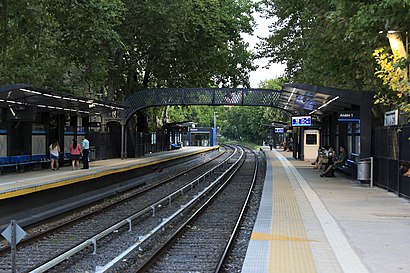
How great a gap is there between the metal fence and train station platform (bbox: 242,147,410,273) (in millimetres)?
426

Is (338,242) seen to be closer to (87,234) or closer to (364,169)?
(87,234)

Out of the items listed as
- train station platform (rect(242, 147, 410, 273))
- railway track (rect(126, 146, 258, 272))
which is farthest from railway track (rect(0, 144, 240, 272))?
train station platform (rect(242, 147, 410, 273))

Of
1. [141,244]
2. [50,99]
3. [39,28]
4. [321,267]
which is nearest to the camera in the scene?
[321,267]

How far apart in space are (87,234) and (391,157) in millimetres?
10042

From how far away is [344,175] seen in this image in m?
25.2

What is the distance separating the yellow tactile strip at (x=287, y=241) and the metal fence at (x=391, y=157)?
336 cm

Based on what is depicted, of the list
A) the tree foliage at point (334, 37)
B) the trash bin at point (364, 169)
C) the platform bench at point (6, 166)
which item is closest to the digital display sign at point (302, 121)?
the tree foliage at point (334, 37)

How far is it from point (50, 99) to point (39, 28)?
189 inches

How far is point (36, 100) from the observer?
19891 mm

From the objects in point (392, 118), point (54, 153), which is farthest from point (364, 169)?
point (54, 153)

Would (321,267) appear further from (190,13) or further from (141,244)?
(190,13)

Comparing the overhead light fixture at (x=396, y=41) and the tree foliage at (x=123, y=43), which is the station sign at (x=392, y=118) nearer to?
the overhead light fixture at (x=396, y=41)

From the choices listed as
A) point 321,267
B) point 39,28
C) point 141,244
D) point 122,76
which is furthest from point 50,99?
point 122,76

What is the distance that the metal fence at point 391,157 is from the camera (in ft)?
50.6
